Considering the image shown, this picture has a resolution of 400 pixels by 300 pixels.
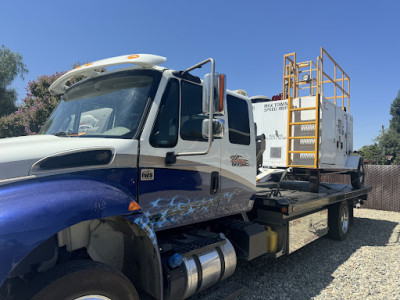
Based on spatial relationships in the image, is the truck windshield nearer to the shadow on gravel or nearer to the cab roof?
the cab roof

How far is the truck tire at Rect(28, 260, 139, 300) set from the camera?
164 centimetres

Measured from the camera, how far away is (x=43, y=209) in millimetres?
1666

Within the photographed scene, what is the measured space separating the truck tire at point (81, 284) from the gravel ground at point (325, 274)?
137 cm

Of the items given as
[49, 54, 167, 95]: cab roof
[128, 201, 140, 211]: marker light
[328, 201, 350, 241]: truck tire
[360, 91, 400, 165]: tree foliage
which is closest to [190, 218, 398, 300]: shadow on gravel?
[328, 201, 350, 241]: truck tire

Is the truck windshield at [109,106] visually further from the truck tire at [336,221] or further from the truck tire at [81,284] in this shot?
the truck tire at [336,221]

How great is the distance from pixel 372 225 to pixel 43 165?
9.08 m

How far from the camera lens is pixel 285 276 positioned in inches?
170

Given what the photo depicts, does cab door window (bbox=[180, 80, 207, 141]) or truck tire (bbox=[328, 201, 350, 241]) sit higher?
cab door window (bbox=[180, 80, 207, 141])

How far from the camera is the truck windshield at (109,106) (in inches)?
98.7

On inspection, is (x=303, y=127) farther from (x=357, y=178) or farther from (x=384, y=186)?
(x=384, y=186)

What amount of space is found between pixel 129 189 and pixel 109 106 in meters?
0.86

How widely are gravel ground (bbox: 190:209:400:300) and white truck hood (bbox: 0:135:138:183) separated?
1.88 meters

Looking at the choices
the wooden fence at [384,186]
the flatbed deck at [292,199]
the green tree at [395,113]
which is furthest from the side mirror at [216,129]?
the green tree at [395,113]

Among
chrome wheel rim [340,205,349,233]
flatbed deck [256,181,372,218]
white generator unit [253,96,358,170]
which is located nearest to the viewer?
flatbed deck [256,181,372,218]
